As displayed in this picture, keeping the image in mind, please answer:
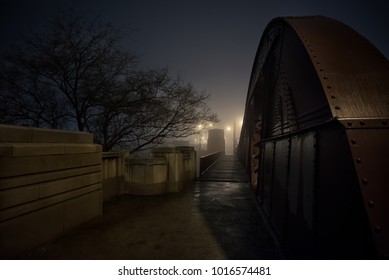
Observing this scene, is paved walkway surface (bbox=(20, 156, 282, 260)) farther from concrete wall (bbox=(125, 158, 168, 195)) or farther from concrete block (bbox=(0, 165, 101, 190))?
concrete block (bbox=(0, 165, 101, 190))

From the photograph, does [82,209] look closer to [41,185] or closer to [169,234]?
[41,185]

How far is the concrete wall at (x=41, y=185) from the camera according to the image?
350cm

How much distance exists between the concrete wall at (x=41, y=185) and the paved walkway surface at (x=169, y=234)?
0.30 meters

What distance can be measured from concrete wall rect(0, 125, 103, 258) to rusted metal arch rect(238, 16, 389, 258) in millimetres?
4323

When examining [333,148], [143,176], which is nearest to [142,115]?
[143,176]

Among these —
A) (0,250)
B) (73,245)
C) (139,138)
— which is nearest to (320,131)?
(73,245)

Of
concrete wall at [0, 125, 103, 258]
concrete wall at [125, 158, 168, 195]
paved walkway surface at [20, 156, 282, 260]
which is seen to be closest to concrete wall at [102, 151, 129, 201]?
concrete wall at [125, 158, 168, 195]

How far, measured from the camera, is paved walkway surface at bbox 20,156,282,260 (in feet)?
12.6

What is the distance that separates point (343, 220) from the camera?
7.14ft

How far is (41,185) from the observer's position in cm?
410

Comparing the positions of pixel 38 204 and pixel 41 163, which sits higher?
pixel 41 163

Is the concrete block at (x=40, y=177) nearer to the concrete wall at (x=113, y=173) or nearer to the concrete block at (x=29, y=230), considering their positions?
the concrete block at (x=29, y=230)

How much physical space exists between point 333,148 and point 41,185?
187 inches
